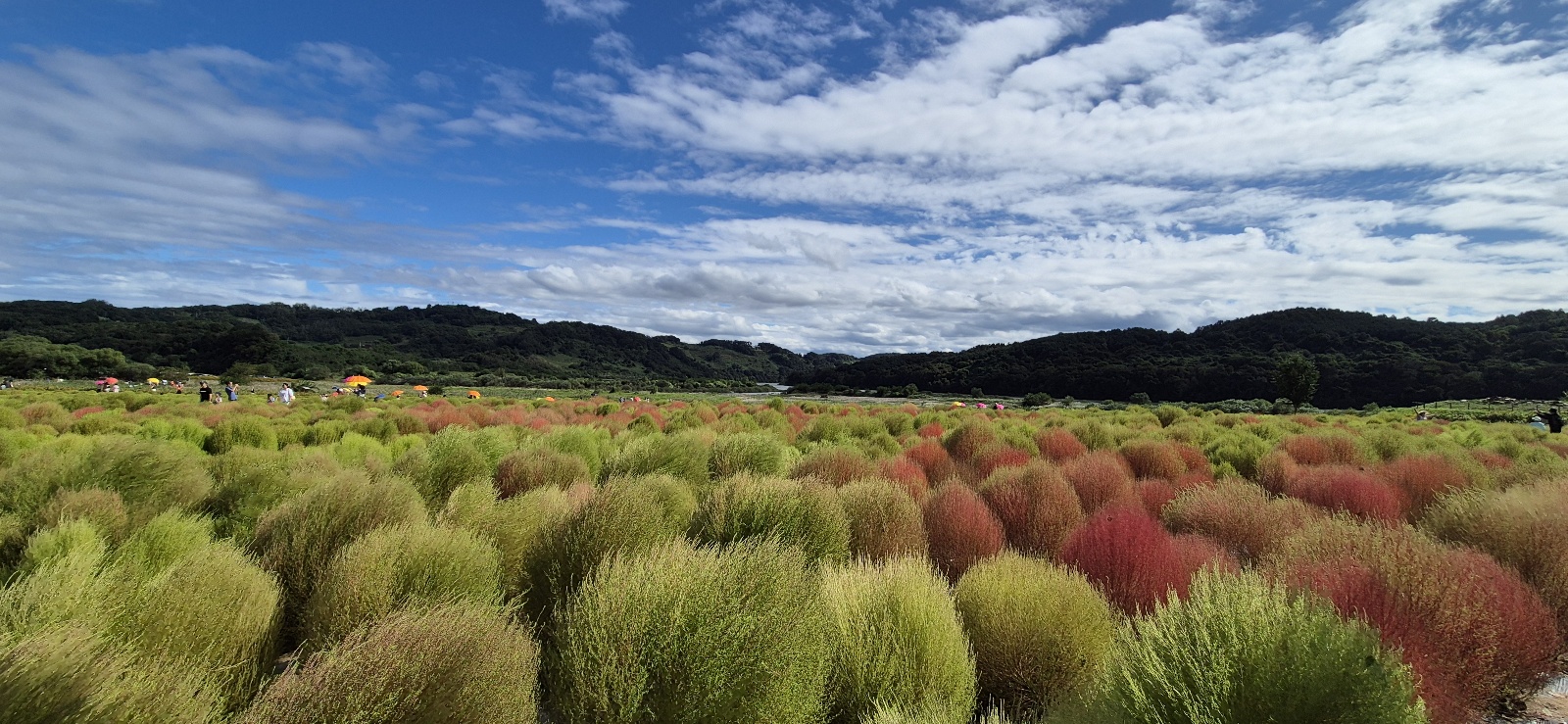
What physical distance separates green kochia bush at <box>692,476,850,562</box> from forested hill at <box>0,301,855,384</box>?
78.5 metres

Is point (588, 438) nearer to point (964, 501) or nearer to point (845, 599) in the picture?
point (964, 501)

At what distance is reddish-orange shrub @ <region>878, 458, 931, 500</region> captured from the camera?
8.10m

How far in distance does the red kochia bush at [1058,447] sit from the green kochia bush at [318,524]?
34.5ft

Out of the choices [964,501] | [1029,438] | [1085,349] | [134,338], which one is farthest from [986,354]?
[134,338]

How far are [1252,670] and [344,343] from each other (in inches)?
7834

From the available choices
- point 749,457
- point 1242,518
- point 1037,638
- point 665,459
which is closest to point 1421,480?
point 1242,518

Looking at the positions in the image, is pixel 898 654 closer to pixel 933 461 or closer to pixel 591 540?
pixel 591 540

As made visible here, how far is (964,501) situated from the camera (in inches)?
264

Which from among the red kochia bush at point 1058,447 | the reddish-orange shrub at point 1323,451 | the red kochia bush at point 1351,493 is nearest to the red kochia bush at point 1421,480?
the red kochia bush at point 1351,493

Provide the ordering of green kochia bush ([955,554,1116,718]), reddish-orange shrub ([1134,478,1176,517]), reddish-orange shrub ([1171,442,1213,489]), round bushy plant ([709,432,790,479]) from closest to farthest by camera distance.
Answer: green kochia bush ([955,554,1116,718]), reddish-orange shrub ([1134,478,1176,517]), reddish-orange shrub ([1171,442,1213,489]), round bushy plant ([709,432,790,479])

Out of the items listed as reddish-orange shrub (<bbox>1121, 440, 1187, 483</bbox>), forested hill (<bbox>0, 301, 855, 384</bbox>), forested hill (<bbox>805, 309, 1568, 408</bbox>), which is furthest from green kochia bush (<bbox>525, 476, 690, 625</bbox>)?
forested hill (<bbox>0, 301, 855, 384</bbox>)

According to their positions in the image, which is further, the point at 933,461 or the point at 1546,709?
the point at 933,461

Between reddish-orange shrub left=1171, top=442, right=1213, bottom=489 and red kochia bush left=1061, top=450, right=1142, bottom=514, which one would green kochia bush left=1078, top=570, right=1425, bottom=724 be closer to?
red kochia bush left=1061, top=450, right=1142, bottom=514

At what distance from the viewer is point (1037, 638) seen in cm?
407
